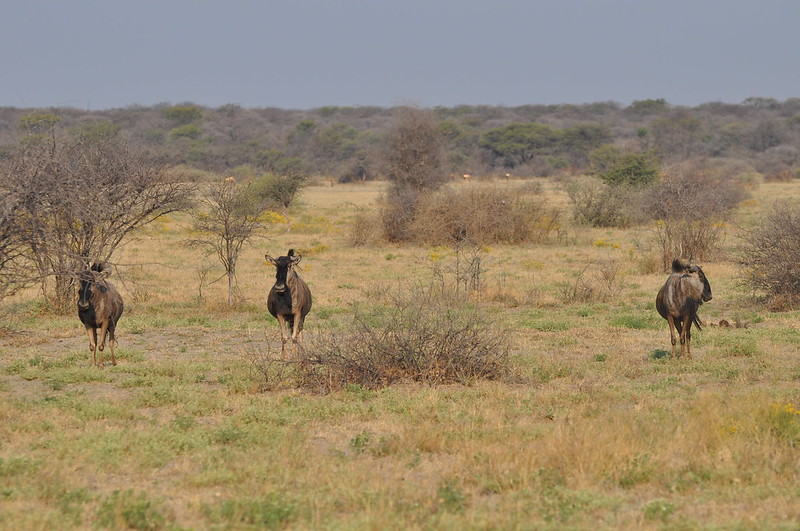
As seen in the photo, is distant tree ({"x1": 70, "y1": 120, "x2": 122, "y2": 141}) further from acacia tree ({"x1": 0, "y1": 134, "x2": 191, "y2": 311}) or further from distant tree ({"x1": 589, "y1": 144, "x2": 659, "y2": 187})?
distant tree ({"x1": 589, "y1": 144, "x2": 659, "y2": 187})

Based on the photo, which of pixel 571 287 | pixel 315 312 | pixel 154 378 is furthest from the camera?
pixel 571 287

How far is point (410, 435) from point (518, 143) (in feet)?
258

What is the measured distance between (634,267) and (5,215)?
18448 mm

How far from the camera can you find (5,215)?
28.2 ft

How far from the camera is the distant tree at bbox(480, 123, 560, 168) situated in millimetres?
83750

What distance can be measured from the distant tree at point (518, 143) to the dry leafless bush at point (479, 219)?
169 feet

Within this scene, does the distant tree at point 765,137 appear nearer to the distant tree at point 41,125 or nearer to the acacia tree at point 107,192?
the distant tree at point 41,125

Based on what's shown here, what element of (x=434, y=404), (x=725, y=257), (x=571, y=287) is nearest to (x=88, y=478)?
(x=434, y=404)

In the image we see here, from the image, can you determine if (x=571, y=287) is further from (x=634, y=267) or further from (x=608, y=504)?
(x=608, y=504)

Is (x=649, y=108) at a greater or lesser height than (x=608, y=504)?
greater

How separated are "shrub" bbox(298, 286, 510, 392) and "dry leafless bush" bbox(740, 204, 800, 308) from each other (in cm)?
835

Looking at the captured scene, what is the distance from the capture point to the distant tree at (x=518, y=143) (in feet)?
275

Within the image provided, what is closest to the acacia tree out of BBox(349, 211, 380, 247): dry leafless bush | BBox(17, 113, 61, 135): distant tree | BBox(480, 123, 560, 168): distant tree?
BBox(17, 113, 61, 135): distant tree

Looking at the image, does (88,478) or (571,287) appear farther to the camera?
(571,287)
